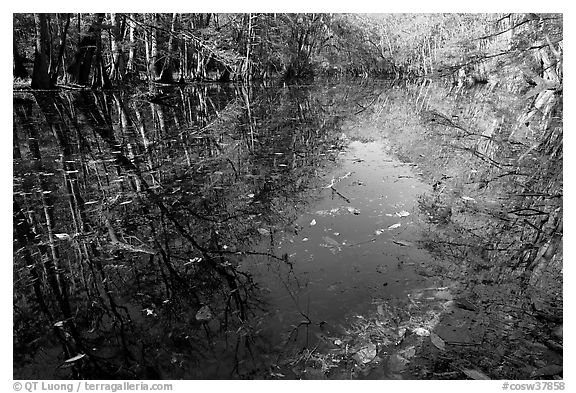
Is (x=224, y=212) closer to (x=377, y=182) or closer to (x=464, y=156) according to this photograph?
(x=377, y=182)

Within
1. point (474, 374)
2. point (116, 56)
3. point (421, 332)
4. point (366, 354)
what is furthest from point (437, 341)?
point (116, 56)

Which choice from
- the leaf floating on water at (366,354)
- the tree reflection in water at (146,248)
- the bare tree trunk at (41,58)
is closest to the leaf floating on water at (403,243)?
the tree reflection in water at (146,248)

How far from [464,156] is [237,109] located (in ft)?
28.2

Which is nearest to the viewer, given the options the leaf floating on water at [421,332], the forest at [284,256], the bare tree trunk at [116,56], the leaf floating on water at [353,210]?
the forest at [284,256]

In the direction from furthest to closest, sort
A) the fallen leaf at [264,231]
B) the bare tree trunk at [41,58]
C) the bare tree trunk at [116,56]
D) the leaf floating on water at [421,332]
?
the bare tree trunk at [116,56] → the bare tree trunk at [41,58] → the fallen leaf at [264,231] → the leaf floating on water at [421,332]

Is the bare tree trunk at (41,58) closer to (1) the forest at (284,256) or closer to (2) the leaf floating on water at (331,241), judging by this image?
(1) the forest at (284,256)

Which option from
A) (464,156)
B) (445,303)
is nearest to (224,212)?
(445,303)

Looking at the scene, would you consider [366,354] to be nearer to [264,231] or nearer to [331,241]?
[331,241]

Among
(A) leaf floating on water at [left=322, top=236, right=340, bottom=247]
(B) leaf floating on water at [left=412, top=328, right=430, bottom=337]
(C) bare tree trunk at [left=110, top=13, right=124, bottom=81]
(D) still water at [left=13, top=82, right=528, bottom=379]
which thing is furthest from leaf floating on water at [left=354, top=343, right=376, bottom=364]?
(C) bare tree trunk at [left=110, top=13, right=124, bottom=81]

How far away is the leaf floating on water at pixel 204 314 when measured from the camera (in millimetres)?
2674

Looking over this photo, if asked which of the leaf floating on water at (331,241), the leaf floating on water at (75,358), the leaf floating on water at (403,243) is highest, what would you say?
the leaf floating on water at (403,243)

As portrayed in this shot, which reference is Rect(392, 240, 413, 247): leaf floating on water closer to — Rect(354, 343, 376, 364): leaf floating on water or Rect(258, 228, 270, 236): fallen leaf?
Rect(258, 228, 270, 236): fallen leaf

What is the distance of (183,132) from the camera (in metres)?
9.18

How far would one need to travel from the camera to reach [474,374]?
2330 millimetres
